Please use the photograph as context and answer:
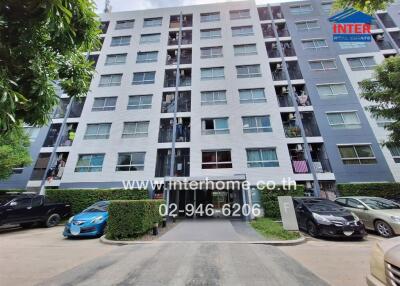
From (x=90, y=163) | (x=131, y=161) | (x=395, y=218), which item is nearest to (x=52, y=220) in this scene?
(x=90, y=163)

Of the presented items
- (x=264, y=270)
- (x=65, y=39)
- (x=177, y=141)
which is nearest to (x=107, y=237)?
(x=264, y=270)

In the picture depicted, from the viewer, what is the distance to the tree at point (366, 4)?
189 inches

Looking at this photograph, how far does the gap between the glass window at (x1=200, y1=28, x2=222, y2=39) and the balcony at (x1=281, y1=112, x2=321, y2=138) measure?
11818 mm

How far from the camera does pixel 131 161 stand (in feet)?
61.4

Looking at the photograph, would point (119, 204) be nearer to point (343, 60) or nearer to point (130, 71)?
point (130, 71)

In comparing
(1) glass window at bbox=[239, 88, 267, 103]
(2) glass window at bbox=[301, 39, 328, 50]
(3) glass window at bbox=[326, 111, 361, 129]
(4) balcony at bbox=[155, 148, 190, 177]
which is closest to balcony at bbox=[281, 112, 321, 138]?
(3) glass window at bbox=[326, 111, 361, 129]

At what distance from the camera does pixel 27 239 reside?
9578 mm

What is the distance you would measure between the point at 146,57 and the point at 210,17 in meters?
9.28

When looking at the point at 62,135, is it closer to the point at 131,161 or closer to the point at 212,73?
the point at 131,161

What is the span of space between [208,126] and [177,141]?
3015mm

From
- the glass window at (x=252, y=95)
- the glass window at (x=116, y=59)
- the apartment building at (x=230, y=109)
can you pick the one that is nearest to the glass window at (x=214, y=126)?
the apartment building at (x=230, y=109)

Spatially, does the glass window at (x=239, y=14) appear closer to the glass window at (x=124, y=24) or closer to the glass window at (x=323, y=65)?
the glass window at (x=323, y=65)

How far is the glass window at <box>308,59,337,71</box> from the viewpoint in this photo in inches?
834

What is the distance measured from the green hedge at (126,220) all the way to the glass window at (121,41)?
21615 millimetres
